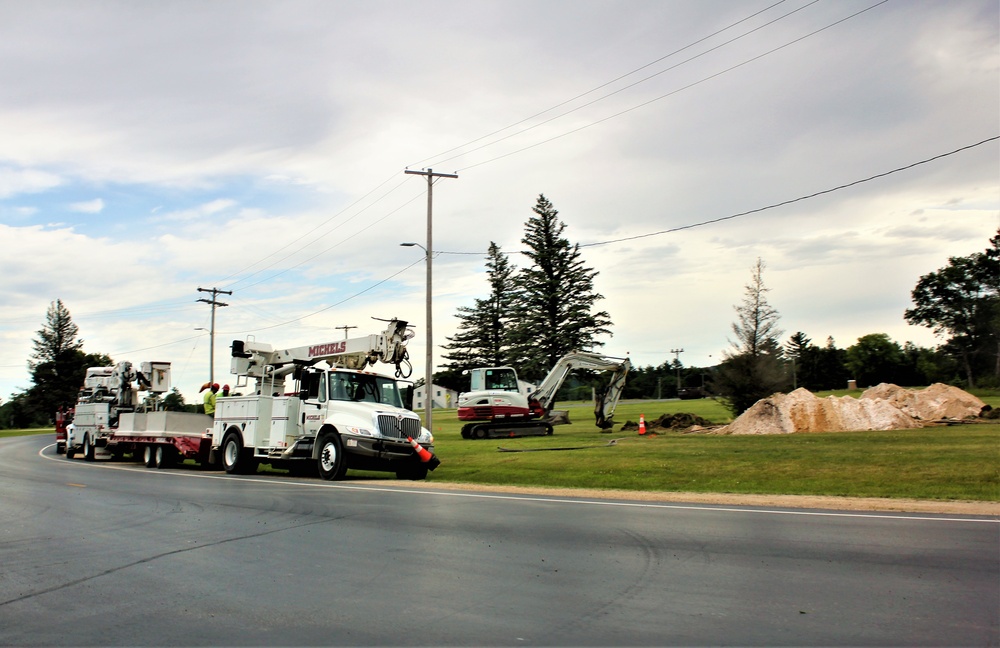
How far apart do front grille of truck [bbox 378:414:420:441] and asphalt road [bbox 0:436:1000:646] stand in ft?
20.3

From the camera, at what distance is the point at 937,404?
30781 millimetres

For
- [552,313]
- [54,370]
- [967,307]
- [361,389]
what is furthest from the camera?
[54,370]

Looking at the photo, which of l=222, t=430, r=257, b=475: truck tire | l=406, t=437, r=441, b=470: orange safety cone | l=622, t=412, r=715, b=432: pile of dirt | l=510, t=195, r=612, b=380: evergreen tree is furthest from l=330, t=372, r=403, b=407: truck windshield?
l=510, t=195, r=612, b=380: evergreen tree

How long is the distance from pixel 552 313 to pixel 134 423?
47450 millimetres

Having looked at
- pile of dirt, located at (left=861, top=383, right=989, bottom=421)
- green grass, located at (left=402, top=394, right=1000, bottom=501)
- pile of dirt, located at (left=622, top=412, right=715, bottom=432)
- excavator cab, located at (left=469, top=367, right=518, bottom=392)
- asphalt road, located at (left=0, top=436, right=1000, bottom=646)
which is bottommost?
asphalt road, located at (left=0, top=436, right=1000, bottom=646)

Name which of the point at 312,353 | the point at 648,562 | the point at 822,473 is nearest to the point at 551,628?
the point at 648,562

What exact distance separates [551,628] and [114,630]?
3393 mm

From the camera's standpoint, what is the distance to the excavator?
35.7 meters

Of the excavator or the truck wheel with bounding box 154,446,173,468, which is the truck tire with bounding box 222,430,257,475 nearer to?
the truck wheel with bounding box 154,446,173,468

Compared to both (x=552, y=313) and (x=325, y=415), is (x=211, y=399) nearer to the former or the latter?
(x=325, y=415)

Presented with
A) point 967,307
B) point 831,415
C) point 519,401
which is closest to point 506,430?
point 519,401

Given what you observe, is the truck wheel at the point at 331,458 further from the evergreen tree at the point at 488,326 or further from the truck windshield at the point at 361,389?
the evergreen tree at the point at 488,326

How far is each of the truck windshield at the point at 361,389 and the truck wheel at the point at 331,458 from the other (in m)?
1.17

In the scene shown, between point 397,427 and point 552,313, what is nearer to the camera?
point 397,427
